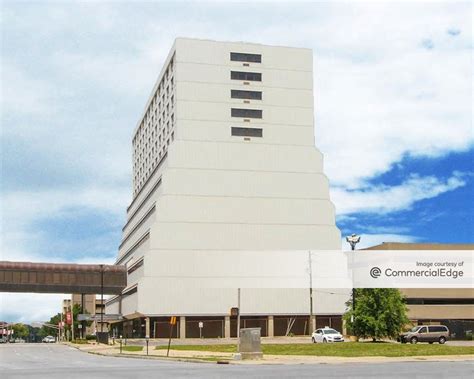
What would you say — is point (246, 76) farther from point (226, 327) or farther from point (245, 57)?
point (226, 327)

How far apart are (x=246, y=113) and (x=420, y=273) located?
118ft

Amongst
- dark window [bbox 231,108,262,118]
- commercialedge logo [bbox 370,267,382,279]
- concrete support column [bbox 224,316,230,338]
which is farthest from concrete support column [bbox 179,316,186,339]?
dark window [bbox 231,108,262,118]

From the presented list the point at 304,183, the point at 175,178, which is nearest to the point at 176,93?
the point at 175,178

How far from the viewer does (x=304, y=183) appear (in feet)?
379

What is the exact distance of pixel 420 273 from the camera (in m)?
112

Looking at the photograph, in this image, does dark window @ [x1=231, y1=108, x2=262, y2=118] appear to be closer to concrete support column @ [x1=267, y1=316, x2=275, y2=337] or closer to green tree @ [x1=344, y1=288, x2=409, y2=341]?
concrete support column @ [x1=267, y1=316, x2=275, y2=337]

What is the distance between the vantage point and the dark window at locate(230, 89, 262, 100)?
382ft

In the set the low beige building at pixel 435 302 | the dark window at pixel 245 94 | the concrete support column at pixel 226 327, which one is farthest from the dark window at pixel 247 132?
the concrete support column at pixel 226 327

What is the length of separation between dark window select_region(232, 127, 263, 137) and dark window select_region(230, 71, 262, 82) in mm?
7950

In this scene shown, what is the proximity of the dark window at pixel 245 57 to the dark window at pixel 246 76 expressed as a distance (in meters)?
2.02

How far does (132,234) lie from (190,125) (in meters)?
33.7

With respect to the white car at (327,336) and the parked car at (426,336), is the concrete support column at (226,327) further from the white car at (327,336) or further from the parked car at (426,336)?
the parked car at (426,336)

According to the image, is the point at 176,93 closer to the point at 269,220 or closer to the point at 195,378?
the point at 269,220

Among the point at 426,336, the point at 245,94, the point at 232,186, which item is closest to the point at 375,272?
the point at 232,186
